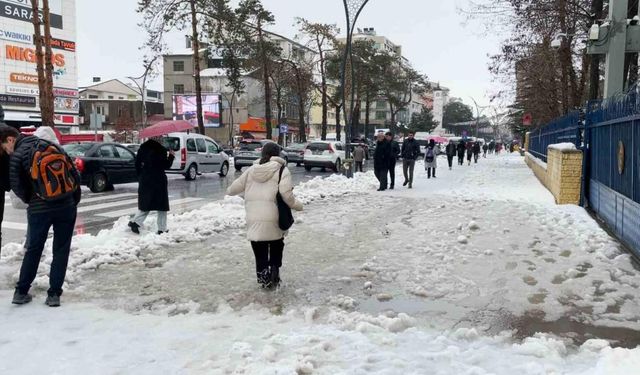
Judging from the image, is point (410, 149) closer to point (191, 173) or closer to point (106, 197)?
point (191, 173)

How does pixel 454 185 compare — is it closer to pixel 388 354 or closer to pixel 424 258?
pixel 424 258

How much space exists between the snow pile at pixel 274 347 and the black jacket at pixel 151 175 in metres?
3.43

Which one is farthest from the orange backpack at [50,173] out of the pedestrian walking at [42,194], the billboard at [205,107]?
the billboard at [205,107]

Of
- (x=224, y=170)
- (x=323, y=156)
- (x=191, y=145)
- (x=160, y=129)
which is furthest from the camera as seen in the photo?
(x=323, y=156)

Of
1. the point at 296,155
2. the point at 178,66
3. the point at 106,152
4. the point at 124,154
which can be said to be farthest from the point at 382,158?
the point at 178,66

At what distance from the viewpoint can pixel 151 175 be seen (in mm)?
8250

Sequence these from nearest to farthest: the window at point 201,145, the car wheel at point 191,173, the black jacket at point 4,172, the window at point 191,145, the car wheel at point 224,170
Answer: the black jacket at point 4,172 → the car wheel at point 191,173 → the window at point 191,145 → the window at point 201,145 → the car wheel at point 224,170

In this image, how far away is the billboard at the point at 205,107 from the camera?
198 ft

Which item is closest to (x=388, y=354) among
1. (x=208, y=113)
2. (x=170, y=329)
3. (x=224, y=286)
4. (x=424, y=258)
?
(x=170, y=329)

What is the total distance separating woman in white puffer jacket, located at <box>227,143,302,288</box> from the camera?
5.63m

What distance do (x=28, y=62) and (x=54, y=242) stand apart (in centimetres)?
5240

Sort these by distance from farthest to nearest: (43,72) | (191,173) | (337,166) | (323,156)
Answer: (337,166), (323,156), (43,72), (191,173)

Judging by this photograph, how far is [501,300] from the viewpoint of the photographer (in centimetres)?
550

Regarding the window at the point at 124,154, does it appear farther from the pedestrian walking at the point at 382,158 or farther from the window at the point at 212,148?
the pedestrian walking at the point at 382,158
